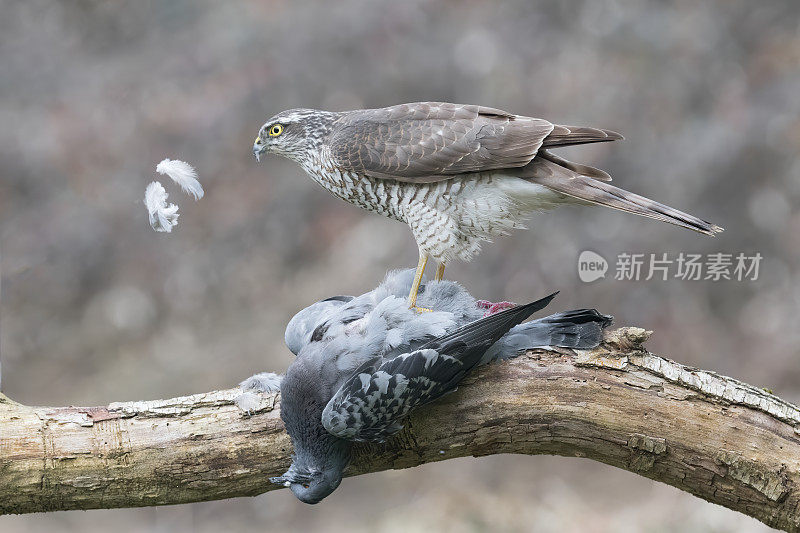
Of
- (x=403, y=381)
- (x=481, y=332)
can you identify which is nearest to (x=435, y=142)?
(x=481, y=332)

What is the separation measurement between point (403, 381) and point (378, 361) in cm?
14

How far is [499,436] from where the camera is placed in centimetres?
214

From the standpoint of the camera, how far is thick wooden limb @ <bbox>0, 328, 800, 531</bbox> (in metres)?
2.06

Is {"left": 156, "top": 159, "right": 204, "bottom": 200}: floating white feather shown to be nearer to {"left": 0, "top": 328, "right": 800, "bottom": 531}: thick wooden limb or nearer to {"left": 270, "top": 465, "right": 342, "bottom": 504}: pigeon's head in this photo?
{"left": 0, "top": 328, "right": 800, "bottom": 531}: thick wooden limb

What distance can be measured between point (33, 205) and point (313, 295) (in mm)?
1664

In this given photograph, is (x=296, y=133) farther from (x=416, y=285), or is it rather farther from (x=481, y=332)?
Answer: (x=481, y=332)

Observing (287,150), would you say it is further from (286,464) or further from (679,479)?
(679,479)

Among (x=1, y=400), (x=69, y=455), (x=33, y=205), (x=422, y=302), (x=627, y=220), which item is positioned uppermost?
(x=33, y=205)

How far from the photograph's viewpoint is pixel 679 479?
2121 mm

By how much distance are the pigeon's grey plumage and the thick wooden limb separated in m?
0.08

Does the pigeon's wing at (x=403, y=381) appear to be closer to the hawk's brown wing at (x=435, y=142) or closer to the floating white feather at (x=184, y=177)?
the hawk's brown wing at (x=435, y=142)

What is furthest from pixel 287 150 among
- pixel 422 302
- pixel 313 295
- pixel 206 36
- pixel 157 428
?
pixel 206 36

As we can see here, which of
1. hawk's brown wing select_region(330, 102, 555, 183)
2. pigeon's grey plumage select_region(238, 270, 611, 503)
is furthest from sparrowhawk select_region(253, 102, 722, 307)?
pigeon's grey plumage select_region(238, 270, 611, 503)

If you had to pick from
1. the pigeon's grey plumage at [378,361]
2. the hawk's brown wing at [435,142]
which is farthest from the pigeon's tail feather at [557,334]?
the hawk's brown wing at [435,142]
